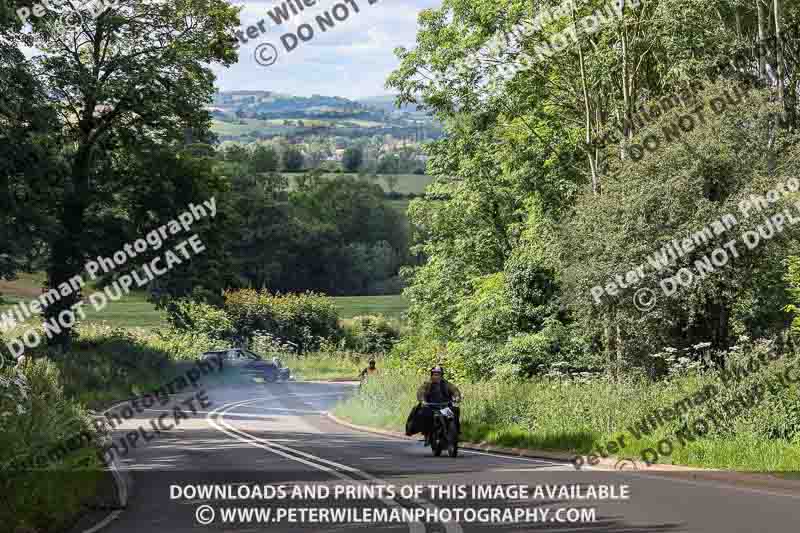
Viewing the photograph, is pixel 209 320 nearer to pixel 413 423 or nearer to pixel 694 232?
pixel 694 232

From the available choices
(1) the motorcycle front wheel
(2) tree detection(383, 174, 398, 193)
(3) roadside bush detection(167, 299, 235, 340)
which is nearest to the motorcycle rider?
(1) the motorcycle front wheel

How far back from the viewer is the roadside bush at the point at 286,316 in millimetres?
75438

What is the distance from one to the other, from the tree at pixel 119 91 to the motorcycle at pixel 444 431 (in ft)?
75.7

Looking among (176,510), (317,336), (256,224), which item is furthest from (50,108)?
(256,224)

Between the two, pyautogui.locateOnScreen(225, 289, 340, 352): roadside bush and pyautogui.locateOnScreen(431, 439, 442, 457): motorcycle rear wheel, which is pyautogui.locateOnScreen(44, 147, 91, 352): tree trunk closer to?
pyautogui.locateOnScreen(431, 439, 442, 457): motorcycle rear wheel

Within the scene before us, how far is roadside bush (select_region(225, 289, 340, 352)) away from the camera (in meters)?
75.4

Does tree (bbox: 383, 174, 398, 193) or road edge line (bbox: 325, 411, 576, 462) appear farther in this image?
tree (bbox: 383, 174, 398, 193)

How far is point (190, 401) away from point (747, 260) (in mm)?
24644

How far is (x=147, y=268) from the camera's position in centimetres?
4328

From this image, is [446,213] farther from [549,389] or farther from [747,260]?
[549,389]

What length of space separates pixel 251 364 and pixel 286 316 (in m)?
18.9

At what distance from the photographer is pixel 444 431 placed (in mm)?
22453

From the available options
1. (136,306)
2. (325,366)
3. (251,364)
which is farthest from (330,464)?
(136,306)

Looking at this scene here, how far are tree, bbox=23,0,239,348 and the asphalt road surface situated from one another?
20088 mm
